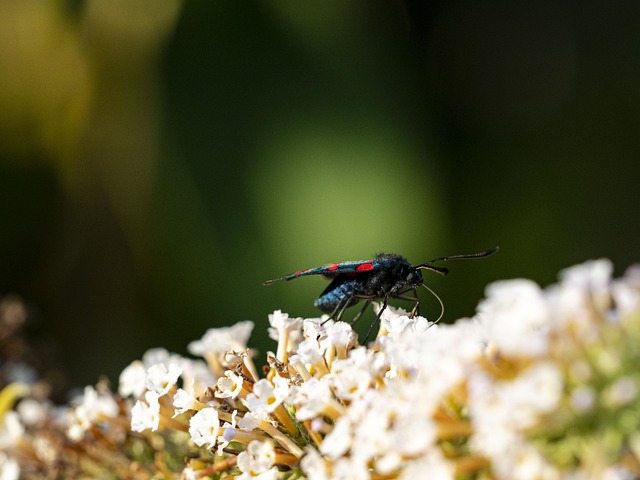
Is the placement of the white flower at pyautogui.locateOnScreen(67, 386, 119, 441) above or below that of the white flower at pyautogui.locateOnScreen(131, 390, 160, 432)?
below

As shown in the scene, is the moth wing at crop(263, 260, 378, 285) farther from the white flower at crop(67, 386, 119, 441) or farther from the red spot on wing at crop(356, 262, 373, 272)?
the white flower at crop(67, 386, 119, 441)

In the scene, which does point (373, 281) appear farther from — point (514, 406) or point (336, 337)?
point (514, 406)

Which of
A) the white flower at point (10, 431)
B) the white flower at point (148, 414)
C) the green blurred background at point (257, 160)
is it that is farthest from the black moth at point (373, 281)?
the green blurred background at point (257, 160)

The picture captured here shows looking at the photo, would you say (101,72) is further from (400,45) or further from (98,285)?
(400,45)

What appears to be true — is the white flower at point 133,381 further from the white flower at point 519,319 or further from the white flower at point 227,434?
the white flower at point 519,319

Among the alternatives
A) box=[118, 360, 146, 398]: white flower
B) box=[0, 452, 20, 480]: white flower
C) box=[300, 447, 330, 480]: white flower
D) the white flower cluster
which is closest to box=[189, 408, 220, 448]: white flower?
the white flower cluster
